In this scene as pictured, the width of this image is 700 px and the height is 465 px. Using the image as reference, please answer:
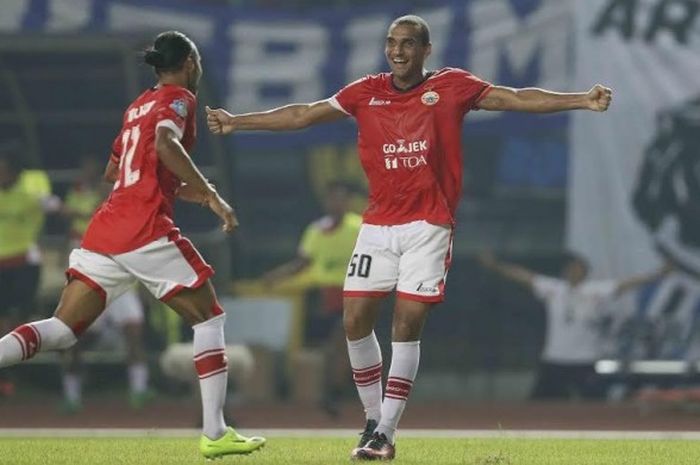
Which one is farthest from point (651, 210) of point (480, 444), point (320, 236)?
point (480, 444)

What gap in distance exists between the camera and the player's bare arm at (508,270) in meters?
18.7

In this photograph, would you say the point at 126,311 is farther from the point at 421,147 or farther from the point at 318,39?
the point at 421,147

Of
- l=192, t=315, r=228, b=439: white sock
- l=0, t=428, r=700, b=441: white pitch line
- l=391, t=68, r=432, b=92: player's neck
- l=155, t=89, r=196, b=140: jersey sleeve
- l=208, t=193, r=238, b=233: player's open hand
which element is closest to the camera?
l=208, t=193, r=238, b=233: player's open hand

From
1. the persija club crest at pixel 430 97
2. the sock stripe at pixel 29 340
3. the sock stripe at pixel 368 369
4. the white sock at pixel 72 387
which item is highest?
the persija club crest at pixel 430 97

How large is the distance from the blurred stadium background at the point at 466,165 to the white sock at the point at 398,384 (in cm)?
809

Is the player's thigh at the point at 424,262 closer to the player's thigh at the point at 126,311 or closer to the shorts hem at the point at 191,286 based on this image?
the shorts hem at the point at 191,286

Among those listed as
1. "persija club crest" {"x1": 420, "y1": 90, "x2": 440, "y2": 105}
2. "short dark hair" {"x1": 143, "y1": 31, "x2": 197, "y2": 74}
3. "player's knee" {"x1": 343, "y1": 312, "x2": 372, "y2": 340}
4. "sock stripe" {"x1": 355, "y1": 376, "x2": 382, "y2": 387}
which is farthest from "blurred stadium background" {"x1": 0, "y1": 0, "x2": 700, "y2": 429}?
"short dark hair" {"x1": 143, "y1": 31, "x2": 197, "y2": 74}

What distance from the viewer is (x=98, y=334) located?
19.1 metres

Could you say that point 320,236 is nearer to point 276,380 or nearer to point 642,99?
point 276,380

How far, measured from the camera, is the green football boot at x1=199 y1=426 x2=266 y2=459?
378 inches

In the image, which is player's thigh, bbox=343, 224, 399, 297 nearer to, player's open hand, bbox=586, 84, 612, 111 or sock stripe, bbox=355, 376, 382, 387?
sock stripe, bbox=355, 376, 382, 387

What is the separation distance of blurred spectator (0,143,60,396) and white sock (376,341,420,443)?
29.8ft

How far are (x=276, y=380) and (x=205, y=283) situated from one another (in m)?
9.09

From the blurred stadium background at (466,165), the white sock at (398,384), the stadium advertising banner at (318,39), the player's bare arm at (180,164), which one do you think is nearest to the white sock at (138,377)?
the blurred stadium background at (466,165)
